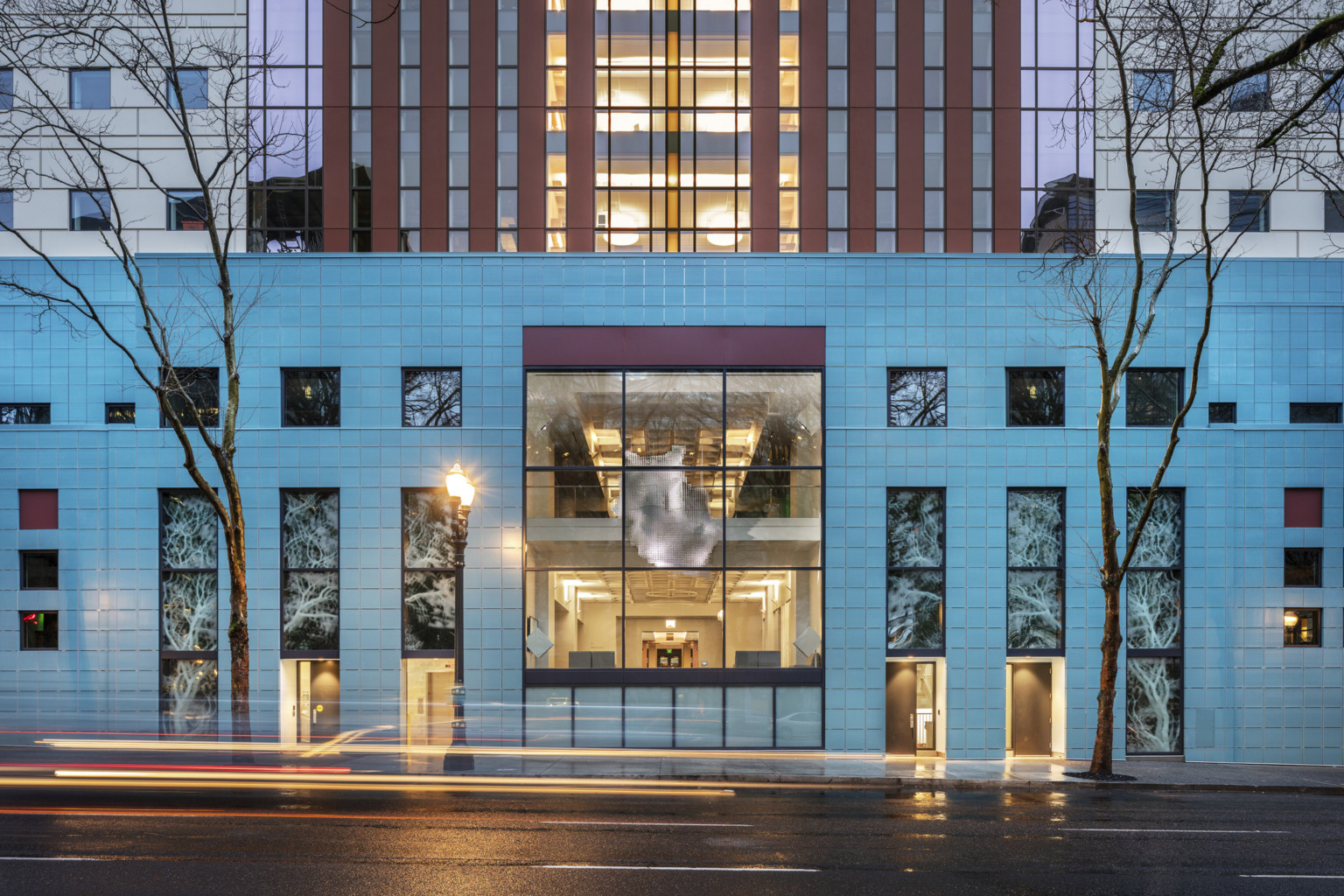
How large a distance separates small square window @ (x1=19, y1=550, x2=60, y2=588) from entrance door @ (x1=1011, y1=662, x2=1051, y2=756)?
23896 millimetres

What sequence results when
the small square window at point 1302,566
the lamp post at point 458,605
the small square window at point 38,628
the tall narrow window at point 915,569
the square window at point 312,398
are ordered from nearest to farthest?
the lamp post at point 458,605
the tall narrow window at point 915,569
the small square window at point 38,628
the small square window at point 1302,566
the square window at point 312,398

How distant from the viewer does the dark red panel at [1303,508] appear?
71.9 ft

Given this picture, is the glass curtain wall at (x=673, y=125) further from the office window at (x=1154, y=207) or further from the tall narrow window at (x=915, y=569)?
the office window at (x=1154, y=207)

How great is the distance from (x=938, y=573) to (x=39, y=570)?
2208 centimetres

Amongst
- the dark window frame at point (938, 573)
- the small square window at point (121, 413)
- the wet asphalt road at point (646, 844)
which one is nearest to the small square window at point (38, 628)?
the small square window at point (121, 413)

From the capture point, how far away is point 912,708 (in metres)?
22.1

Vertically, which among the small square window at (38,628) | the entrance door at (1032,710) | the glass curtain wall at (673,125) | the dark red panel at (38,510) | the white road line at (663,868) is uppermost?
the glass curtain wall at (673,125)

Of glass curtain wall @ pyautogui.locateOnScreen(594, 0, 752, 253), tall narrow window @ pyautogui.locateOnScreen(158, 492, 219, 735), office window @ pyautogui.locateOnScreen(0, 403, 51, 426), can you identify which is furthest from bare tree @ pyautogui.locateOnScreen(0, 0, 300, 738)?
glass curtain wall @ pyautogui.locateOnScreen(594, 0, 752, 253)

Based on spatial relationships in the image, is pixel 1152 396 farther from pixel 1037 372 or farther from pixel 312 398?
pixel 312 398

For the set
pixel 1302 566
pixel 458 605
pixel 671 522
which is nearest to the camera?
pixel 458 605

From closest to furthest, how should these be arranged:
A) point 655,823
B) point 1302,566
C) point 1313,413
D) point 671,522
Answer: point 655,823, point 671,522, point 1302,566, point 1313,413

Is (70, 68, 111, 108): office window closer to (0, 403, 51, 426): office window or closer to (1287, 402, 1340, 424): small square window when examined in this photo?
(0, 403, 51, 426): office window

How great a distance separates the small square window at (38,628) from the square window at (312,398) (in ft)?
24.6

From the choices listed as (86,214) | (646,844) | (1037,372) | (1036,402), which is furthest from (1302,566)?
(86,214)
